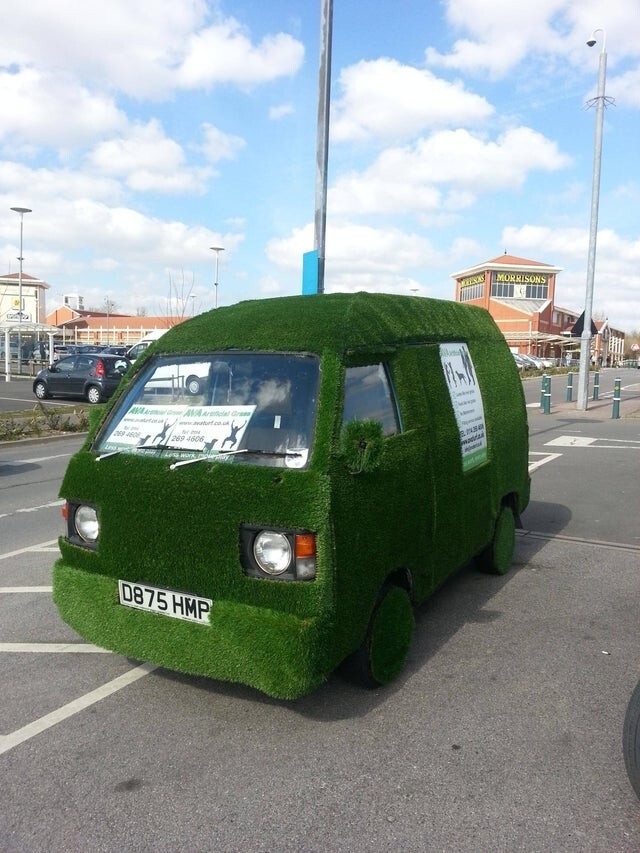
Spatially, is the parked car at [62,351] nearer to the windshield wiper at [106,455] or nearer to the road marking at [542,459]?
the road marking at [542,459]

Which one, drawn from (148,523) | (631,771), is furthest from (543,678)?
(148,523)

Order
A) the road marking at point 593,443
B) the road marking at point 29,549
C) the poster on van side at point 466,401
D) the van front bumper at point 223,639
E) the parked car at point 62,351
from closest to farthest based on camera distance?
1. the van front bumper at point 223,639
2. the poster on van side at point 466,401
3. the road marking at point 29,549
4. the road marking at point 593,443
5. the parked car at point 62,351

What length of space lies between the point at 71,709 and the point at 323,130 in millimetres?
8795

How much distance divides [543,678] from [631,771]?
46.6 inches

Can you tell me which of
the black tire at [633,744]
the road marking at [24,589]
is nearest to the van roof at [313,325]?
the black tire at [633,744]

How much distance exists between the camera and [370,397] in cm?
381

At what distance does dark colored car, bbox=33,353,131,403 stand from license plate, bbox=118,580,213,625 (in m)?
19.9

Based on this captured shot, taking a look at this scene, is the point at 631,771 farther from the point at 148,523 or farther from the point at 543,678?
the point at 148,523

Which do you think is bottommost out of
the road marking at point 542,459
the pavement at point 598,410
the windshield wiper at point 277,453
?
the road marking at point 542,459

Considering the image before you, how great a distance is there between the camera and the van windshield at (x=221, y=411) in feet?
11.5

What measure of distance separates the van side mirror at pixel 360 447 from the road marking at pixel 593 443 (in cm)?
1200

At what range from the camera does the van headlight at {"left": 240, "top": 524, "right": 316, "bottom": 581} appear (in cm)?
312

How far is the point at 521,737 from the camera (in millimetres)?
3379

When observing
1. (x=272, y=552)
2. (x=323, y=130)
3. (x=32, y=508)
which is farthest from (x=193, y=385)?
(x=323, y=130)
